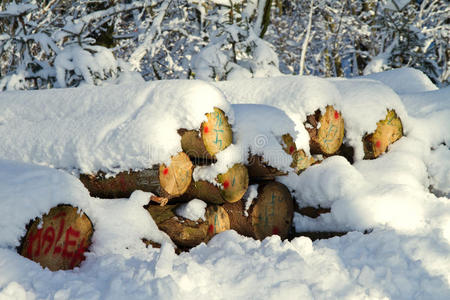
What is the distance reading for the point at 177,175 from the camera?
2734mm

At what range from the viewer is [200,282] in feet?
6.35

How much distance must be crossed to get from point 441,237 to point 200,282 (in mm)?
1905

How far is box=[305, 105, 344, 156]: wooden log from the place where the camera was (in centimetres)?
339

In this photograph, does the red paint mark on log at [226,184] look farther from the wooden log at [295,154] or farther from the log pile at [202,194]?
the wooden log at [295,154]

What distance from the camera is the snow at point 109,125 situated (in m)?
2.62

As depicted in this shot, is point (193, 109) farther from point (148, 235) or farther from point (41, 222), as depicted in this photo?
point (41, 222)

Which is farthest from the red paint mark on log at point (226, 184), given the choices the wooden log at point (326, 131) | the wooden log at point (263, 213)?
the wooden log at point (326, 131)

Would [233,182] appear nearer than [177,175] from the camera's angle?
No

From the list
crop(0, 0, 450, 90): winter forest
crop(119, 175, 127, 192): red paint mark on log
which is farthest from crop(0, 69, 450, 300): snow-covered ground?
crop(0, 0, 450, 90): winter forest

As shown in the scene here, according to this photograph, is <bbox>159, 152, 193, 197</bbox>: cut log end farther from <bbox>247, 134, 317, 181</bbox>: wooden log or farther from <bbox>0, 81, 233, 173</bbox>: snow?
<bbox>247, 134, 317, 181</bbox>: wooden log

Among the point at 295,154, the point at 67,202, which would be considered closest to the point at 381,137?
the point at 295,154

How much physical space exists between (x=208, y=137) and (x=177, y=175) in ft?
1.19

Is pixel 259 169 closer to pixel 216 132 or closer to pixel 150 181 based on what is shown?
pixel 216 132

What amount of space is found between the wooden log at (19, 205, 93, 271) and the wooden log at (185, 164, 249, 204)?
2.85 feet
